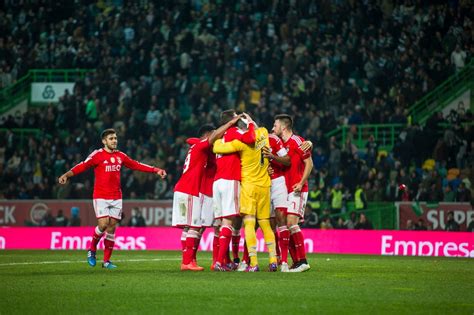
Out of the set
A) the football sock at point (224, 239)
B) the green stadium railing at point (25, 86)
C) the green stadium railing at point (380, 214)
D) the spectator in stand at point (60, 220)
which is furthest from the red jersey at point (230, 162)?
the green stadium railing at point (25, 86)

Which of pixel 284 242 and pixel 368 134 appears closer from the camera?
pixel 284 242

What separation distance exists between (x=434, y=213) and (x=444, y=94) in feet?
20.8

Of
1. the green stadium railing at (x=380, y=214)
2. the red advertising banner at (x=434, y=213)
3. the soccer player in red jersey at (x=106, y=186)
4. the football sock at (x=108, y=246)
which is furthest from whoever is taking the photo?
the green stadium railing at (x=380, y=214)

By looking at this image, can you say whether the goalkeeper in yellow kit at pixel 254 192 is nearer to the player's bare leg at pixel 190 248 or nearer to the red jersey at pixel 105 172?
the player's bare leg at pixel 190 248

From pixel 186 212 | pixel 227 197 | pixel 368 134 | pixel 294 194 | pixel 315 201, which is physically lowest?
pixel 186 212

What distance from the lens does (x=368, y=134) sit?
32.6m

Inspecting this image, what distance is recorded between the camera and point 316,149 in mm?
31547

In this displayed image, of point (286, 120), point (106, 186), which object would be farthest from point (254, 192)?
point (106, 186)

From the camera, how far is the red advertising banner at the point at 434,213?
89.2ft

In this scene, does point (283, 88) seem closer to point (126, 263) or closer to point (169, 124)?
point (169, 124)

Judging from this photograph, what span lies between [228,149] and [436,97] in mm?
18608

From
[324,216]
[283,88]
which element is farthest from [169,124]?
[324,216]

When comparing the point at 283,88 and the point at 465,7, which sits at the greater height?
the point at 465,7

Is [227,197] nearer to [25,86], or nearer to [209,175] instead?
[209,175]
